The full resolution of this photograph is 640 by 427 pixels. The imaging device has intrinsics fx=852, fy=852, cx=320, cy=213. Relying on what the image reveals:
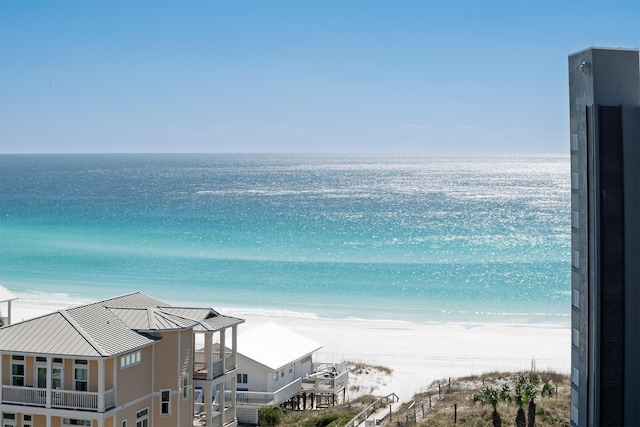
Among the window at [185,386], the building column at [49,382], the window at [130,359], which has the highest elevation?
the window at [130,359]

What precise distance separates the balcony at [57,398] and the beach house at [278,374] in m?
8.69

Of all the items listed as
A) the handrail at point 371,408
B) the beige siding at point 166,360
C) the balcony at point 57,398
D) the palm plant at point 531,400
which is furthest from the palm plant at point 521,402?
the balcony at point 57,398

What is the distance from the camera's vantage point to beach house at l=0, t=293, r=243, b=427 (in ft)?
71.0

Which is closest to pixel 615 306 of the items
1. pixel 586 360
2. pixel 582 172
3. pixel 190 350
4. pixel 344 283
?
pixel 586 360

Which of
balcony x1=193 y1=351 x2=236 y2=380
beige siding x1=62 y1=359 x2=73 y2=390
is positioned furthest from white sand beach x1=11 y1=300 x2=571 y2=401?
beige siding x1=62 y1=359 x2=73 y2=390

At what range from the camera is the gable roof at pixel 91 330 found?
21.6 metres

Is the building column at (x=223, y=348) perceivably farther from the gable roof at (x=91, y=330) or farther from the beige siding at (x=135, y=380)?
the beige siding at (x=135, y=380)

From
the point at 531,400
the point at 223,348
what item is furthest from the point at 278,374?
the point at 531,400

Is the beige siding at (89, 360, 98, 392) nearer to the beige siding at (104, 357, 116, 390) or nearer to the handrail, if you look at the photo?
the beige siding at (104, 357, 116, 390)

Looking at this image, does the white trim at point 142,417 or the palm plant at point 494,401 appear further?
the palm plant at point 494,401

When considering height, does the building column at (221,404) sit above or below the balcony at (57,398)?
below

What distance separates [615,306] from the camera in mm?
21172

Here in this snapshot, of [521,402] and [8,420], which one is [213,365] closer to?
[8,420]

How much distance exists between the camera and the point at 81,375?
21750 mm
